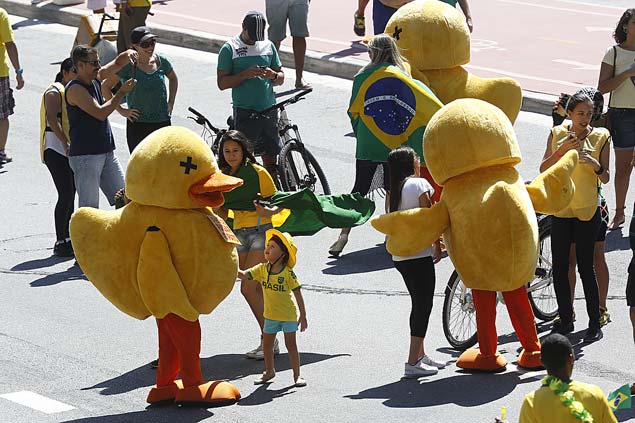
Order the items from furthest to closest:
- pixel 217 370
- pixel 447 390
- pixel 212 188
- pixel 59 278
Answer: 1. pixel 59 278
2. pixel 217 370
3. pixel 447 390
4. pixel 212 188

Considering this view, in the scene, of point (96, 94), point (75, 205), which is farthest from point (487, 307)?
point (75, 205)

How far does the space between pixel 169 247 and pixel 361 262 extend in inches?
145

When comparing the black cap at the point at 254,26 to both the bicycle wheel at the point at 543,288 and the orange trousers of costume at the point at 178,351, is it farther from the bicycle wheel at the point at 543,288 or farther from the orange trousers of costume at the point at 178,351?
the orange trousers of costume at the point at 178,351

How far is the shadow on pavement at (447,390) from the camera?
28.8ft

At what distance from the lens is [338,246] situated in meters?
12.3

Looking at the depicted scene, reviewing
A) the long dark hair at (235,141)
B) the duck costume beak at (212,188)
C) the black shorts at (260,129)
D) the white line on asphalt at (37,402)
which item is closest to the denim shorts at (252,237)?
the long dark hair at (235,141)

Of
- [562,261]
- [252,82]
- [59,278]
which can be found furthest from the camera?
[252,82]

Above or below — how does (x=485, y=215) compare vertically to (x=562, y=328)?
above

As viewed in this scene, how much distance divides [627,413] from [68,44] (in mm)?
14640

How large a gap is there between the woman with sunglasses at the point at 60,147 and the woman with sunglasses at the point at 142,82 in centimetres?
45

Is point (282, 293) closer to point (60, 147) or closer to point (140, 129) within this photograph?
point (60, 147)

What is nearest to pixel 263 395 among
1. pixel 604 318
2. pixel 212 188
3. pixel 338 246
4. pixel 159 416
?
pixel 159 416

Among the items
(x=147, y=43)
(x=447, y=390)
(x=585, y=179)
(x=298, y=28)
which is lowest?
(x=447, y=390)

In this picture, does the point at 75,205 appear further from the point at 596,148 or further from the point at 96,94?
the point at 596,148
